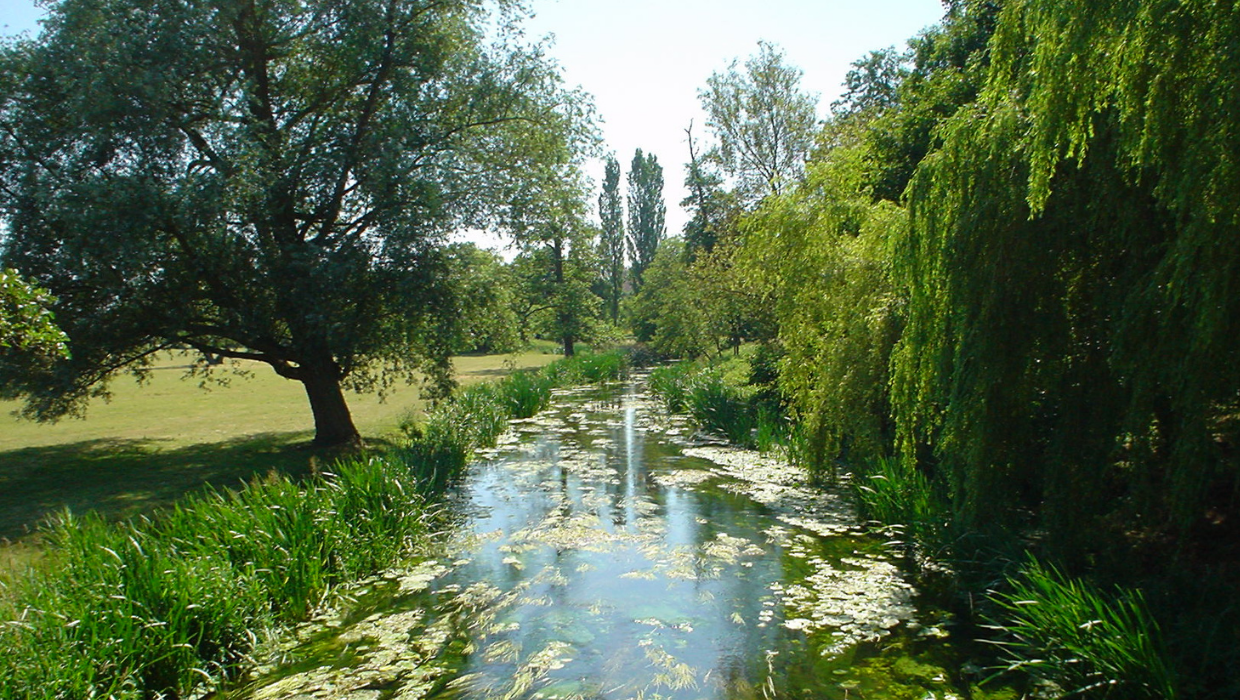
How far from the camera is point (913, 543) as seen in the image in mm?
7438

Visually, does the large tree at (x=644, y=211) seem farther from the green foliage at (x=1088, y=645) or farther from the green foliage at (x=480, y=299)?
the green foliage at (x=1088, y=645)

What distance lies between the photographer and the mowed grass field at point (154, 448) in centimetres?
999

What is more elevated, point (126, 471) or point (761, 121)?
point (761, 121)

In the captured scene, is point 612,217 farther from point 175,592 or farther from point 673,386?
point 175,592

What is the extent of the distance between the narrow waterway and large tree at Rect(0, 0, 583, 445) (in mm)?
4277

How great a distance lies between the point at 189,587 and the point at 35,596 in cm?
84

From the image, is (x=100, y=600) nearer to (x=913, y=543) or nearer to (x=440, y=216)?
(x=913, y=543)

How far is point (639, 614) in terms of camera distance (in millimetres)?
6238

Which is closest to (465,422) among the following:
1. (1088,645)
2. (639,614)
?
(639,614)

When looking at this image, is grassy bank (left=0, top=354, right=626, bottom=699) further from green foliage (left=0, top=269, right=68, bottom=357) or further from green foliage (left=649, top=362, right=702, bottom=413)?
green foliage (left=649, top=362, right=702, bottom=413)

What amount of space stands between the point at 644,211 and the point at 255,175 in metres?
55.0

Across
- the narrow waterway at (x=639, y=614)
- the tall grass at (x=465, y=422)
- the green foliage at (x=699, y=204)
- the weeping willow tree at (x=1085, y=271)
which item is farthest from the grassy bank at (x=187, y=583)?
the green foliage at (x=699, y=204)

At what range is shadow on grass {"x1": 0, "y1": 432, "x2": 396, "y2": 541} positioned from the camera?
966 centimetres

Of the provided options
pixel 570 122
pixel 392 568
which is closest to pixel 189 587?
pixel 392 568
